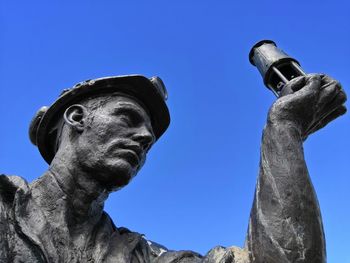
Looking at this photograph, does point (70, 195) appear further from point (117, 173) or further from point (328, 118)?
point (328, 118)

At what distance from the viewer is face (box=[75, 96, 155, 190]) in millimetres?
4672

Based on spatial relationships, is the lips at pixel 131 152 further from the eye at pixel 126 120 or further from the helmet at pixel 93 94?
the helmet at pixel 93 94

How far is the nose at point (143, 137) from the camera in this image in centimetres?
490

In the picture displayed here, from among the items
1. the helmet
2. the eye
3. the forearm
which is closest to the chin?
the eye

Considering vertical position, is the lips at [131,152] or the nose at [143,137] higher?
the nose at [143,137]

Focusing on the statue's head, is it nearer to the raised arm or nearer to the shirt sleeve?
the shirt sleeve

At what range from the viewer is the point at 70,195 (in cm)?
468

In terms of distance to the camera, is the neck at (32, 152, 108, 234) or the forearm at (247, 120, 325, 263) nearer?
the forearm at (247, 120, 325, 263)

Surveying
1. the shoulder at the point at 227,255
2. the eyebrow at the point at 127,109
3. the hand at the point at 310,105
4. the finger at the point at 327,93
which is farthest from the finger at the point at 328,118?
the eyebrow at the point at 127,109

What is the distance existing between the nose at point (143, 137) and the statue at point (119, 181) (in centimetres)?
1

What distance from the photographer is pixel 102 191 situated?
189 inches

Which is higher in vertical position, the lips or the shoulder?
the lips

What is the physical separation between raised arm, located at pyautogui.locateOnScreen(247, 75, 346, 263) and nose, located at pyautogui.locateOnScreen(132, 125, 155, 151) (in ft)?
4.03

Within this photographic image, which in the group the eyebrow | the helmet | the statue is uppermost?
the helmet
